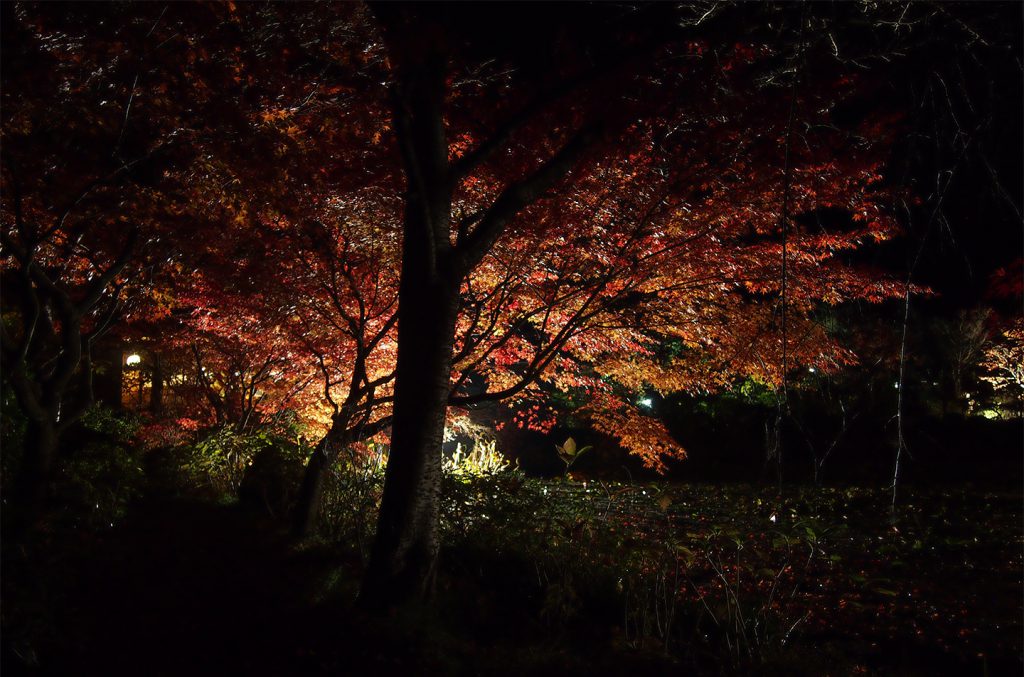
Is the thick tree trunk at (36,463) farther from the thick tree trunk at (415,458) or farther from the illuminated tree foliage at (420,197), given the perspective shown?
the thick tree trunk at (415,458)

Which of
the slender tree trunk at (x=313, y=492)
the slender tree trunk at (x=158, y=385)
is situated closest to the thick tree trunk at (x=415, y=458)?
the slender tree trunk at (x=313, y=492)

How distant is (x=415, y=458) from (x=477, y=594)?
55.7 inches

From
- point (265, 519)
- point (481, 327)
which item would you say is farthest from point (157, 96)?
point (265, 519)

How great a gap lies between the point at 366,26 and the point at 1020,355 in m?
20.2

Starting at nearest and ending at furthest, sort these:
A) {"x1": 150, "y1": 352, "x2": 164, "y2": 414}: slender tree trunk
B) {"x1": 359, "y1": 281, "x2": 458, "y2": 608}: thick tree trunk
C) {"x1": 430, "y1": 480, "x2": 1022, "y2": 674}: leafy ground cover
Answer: {"x1": 430, "y1": 480, "x2": 1022, "y2": 674}: leafy ground cover
{"x1": 359, "y1": 281, "x2": 458, "y2": 608}: thick tree trunk
{"x1": 150, "y1": 352, "x2": 164, "y2": 414}: slender tree trunk

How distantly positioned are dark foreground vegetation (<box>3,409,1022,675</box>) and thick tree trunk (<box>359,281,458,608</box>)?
10.8 inches

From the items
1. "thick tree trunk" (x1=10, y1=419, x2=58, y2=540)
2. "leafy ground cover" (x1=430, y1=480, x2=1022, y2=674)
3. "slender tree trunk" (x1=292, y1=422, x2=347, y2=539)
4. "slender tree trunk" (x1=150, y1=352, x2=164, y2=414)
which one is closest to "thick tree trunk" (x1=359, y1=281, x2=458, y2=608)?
"leafy ground cover" (x1=430, y1=480, x2=1022, y2=674)

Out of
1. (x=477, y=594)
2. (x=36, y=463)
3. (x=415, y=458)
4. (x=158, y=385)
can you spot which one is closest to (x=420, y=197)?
(x=415, y=458)

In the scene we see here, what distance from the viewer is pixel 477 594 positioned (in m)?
4.88

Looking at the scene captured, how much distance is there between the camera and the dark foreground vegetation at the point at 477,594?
3.75 m

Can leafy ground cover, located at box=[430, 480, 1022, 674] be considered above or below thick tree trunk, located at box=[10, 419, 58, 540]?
below

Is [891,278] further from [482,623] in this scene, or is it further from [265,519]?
[265,519]

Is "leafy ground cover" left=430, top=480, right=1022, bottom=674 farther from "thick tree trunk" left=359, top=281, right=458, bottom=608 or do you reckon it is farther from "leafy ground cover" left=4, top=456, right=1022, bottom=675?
"thick tree trunk" left=359, top=281, right=458, bottom=608

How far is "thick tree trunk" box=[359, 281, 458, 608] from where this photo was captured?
174 inches
